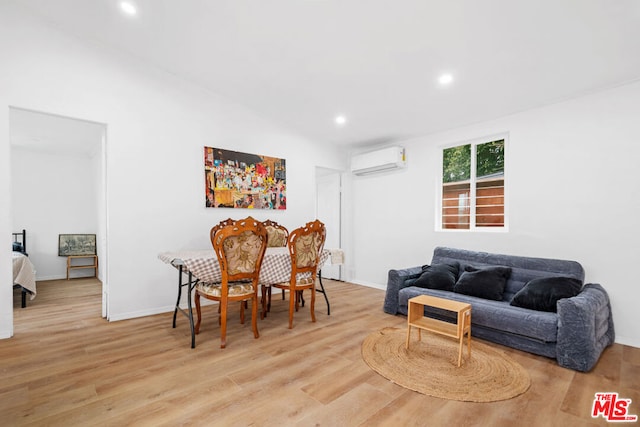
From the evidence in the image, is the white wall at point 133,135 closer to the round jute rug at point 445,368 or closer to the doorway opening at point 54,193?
the doorway opening at point 54,193

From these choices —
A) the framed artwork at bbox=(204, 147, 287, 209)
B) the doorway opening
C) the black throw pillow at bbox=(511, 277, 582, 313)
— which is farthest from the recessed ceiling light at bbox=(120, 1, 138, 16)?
the black throw pillow at bbox=(511, 277, 582, 313)

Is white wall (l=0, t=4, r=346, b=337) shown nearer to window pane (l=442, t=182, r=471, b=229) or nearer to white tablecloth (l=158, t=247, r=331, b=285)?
white tablecloth (l=158, t=247, r=331, b=285)

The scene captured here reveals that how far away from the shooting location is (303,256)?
10.6ft

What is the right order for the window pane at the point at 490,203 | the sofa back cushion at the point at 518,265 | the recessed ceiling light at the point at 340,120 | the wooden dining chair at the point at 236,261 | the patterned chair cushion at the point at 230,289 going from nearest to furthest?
the wooden dining chair at the point at 236,261 → the patterned chair cushion at the point at 230,289 → the sofa back cushion at the point at 518,265 → the window pane at the point at 490,203 → the recessed ceiling light at the point at 340,120

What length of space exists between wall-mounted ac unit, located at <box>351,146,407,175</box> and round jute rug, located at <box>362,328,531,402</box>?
273 centimetres

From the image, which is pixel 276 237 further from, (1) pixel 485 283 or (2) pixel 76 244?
(2) pixel 76 244

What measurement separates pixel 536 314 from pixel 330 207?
12.8ft

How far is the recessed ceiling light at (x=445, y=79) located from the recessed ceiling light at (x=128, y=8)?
3.07 metres

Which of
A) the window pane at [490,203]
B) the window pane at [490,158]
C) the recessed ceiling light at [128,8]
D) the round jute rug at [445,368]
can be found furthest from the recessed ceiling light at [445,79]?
the recessed ceiling light at [128,8]

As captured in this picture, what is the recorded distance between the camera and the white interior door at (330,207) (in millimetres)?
5809

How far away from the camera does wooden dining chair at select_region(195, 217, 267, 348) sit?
264cm

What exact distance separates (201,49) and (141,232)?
220 centimetres

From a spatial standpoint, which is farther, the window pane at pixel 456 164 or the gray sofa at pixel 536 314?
the window pane at pixel 456 164

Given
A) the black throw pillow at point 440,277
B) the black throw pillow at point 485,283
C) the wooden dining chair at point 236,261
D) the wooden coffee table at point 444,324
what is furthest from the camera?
the black throw pillow at point 440,277
